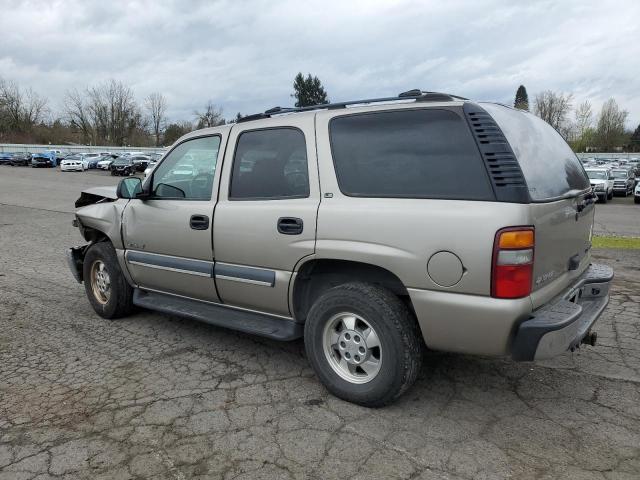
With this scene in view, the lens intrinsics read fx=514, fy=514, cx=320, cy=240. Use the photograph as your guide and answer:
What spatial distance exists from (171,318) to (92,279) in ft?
3.06

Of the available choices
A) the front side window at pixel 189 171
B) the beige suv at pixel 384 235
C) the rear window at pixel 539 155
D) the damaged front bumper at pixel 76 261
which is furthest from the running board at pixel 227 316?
the rear window at pixel 539 155

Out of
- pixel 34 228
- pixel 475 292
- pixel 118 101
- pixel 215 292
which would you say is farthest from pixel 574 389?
pixel 118 101

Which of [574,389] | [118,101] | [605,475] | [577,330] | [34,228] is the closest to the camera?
[605,475]

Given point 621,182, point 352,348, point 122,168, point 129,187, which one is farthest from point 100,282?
point 122,168

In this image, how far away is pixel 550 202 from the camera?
9.70 ft

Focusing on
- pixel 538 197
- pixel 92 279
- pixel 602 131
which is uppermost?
pixel 602 131

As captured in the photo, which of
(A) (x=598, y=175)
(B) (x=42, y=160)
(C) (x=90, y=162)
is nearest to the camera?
(A) (x=598, y=175)

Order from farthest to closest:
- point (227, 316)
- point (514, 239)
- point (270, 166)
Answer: point (227, 316), point (270, 166), point (514, 239)

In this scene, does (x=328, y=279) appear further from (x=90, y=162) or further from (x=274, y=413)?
(x=90, y=162)

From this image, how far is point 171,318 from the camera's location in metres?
5.21

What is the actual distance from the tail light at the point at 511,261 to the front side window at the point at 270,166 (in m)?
1.34

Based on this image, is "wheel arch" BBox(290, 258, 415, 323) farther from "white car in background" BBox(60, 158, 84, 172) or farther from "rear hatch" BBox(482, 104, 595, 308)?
"white car in background" BBox(60, 158, 84, 172)

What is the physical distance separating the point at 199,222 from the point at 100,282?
1878 mm

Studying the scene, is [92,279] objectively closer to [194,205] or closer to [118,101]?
[194,205]
